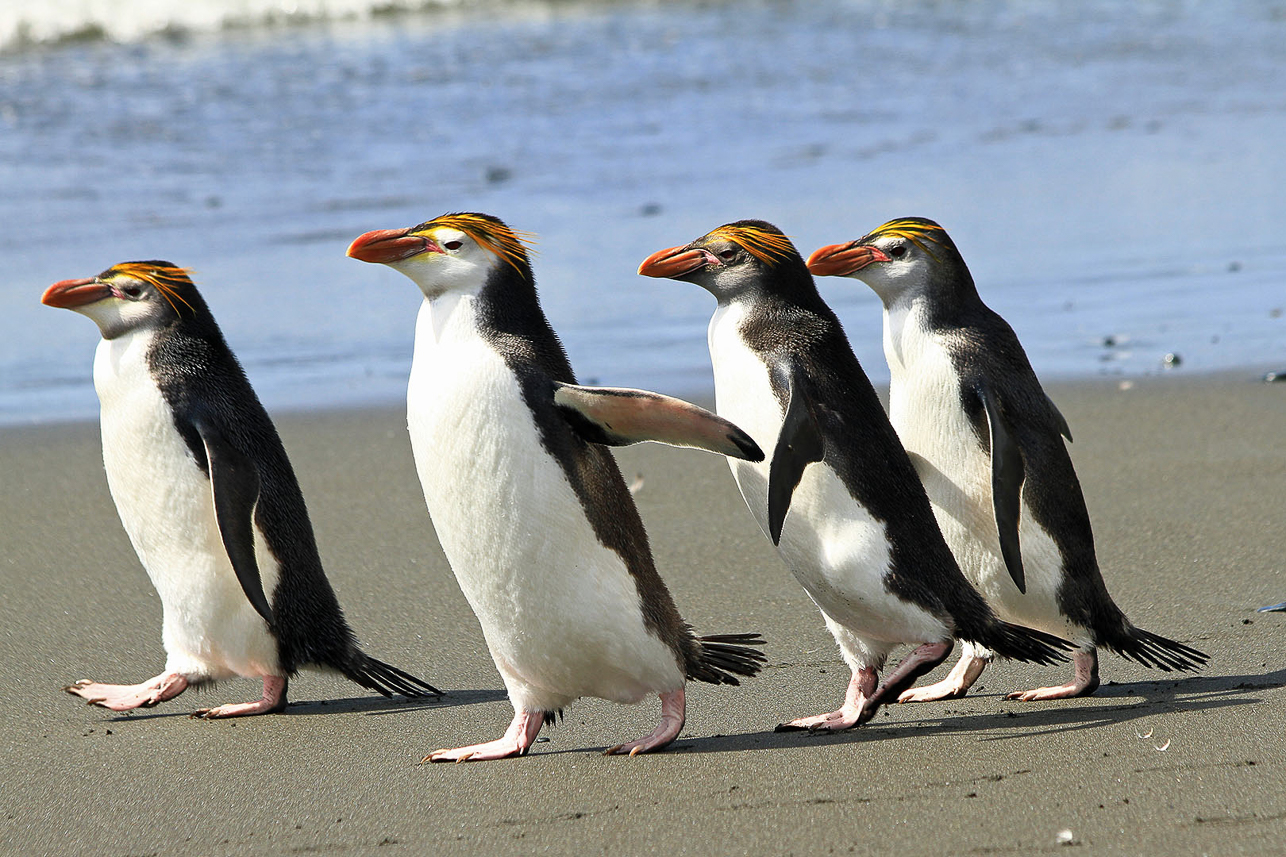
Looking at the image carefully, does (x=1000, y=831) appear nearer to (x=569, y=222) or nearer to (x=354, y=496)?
(x=354, y=496)

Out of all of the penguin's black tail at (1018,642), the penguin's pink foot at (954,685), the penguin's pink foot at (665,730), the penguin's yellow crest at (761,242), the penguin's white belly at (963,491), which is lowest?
the penguin's pink foot at (954,685)

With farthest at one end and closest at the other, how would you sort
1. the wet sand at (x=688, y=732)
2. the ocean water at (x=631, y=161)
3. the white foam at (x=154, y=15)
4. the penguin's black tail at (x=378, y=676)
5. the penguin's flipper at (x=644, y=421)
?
the white foam at (x=154, y=15)
the ocean water at (x=631, y=161)
the penguin's black tail at (x=378, y=676)
the penguin's flipper at (x=644, y=421)
the wet sand at (x=688, y=732)

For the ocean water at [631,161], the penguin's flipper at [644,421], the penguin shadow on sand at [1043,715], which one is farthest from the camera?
the ocean water at [631,161]

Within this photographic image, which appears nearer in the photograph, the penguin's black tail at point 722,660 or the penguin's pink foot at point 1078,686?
the penguin's black tail at point 722,660

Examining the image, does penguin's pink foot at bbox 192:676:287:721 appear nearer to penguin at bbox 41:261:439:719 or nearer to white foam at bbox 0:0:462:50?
penguin at bbox 41:261:439:719

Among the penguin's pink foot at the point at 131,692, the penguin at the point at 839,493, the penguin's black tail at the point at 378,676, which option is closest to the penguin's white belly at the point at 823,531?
the penguin at the point at 839,493

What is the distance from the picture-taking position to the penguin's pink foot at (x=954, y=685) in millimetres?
3373

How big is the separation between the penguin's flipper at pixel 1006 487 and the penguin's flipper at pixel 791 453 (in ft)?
1.39

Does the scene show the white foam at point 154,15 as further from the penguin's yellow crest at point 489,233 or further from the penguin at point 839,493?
the penguin at point 839,493

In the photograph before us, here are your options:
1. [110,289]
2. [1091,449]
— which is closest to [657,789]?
[110,289]

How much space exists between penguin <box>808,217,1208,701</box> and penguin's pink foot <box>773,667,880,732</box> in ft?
0.89

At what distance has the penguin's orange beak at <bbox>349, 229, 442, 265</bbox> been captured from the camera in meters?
3.04

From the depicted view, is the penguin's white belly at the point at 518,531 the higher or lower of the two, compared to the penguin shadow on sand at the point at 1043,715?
higher

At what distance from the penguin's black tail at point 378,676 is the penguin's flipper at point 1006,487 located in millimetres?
1300
